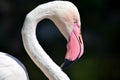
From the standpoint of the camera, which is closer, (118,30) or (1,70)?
(1,70)

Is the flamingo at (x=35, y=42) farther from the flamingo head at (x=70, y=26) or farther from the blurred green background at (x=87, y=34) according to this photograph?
the blurred green background at (x=87, y=34)

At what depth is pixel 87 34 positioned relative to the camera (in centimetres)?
719

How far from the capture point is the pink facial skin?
3167 millimetres

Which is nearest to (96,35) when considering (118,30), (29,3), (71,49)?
(118,30)

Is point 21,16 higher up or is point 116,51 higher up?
point 21,16

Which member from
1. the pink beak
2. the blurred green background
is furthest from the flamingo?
the blurred green background

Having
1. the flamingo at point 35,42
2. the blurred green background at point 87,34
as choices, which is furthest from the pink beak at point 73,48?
the blurred green background at point 87,34

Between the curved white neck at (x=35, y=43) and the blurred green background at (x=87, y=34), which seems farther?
the blurred green background at (x=87, y=34)

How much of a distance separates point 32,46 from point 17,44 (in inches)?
158

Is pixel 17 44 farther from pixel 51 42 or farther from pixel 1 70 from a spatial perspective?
pixel 1 70

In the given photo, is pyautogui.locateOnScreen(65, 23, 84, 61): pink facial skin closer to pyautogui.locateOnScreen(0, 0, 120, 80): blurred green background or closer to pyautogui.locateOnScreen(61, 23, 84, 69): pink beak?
pyautogui.locateOnScreen(61, 23, 84, 69): pink beak

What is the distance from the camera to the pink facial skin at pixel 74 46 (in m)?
3.17

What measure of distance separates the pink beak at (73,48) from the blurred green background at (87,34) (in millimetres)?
3495

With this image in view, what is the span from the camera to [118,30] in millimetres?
7098
